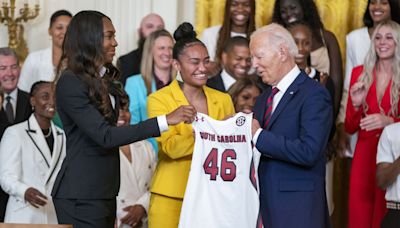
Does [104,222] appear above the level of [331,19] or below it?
below

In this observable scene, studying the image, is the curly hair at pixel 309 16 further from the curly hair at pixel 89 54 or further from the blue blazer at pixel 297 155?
the curly hair at pixel 89 54

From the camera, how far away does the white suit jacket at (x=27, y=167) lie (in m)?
6.06

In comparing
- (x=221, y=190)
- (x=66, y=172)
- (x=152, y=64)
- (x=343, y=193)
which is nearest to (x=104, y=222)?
(x=66, y=172)

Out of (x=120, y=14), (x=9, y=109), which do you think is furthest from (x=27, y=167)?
(x=120, y=14)

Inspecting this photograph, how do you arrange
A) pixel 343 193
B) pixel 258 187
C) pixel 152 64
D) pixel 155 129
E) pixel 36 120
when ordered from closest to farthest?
pixel 155 129 < pixel 258 187 < pixel 36 120 < pixel 152 64 < pixel 343 193

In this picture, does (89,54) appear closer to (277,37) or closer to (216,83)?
(277,37)

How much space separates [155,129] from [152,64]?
9.04 ft

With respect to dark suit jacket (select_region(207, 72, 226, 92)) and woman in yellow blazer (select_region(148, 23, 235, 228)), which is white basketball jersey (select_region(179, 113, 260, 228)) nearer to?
woman in yellow blazer (select_region(148, 23, 235, 228))

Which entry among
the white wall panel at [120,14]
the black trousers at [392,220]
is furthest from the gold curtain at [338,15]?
the black trousers at [392,220]

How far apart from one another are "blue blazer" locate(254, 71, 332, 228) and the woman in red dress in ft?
5.30

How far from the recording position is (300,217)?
15.1 ft

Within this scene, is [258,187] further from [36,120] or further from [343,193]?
[343,193]

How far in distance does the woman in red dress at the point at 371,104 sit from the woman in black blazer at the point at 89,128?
2158mm

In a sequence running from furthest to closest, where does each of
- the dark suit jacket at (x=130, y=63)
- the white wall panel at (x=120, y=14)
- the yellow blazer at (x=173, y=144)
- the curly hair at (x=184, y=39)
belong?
the white wall panel at (x=120, y=14) < the dark suit jacket at (x=130, y=63) < the curly hair at (x=184, y=39) < the yellow blazer at (x=173, y=144)
